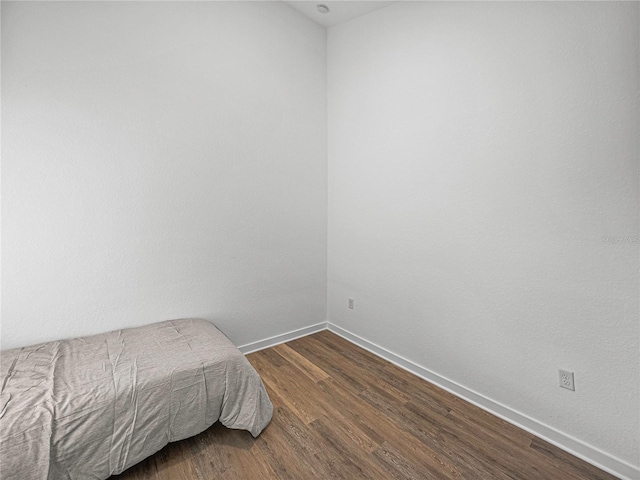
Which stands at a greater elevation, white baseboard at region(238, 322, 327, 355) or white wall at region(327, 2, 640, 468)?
white wall at region(327, 2, 640, 468)

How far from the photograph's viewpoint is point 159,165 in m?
2.13

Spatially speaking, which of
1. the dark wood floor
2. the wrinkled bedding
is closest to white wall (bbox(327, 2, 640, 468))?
the dark wood floor

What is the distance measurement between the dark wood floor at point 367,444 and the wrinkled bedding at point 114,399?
0.42 feet

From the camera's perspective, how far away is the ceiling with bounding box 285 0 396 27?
2.48 metres

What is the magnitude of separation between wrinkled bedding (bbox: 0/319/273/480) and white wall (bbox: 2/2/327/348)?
349 millimetres

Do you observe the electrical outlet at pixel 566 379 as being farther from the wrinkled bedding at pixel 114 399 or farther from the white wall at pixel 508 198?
the wrinkled bedding at pixel 114 399

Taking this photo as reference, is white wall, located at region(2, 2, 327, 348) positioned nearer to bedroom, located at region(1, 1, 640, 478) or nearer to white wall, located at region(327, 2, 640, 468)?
bedroom, located at region(1, 1, 640, 478)

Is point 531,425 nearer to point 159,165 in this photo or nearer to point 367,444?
point 367,444

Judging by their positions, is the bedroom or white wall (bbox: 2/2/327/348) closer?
the bedroom

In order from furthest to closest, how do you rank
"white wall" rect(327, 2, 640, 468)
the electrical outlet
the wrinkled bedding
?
the electrical outlet → "white wall" rect(327, 2, 640, 468) → the wrinkled bedding

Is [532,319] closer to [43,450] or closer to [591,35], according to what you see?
[591,35]

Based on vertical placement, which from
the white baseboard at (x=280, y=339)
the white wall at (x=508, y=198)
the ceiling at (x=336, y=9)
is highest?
the ceiling at (x=336, y=9)

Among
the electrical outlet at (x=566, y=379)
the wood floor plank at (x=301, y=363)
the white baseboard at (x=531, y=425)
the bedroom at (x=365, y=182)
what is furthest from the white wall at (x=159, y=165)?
the electrical outlet at (x=566, y=379)

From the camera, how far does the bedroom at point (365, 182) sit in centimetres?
152
